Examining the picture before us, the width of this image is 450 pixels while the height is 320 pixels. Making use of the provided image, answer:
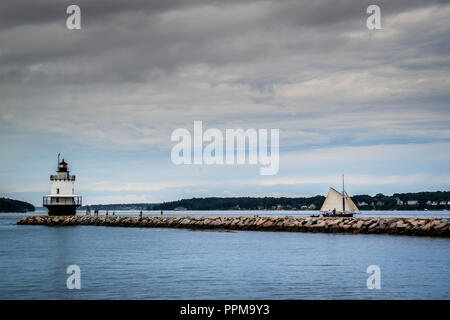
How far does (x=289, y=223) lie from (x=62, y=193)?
1219 inches

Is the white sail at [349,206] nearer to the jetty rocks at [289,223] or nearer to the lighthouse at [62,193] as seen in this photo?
the jetty rocks at [289,223]

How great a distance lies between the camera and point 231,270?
2922 centimetres

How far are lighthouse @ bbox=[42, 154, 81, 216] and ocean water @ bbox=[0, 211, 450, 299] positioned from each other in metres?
31.7

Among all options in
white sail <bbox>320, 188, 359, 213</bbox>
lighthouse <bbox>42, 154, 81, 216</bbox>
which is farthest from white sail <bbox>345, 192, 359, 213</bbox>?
lighthouse <bbox>42, 154, 81, 216</bbox>

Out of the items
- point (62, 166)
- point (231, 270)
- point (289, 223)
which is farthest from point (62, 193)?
point (231, 270)

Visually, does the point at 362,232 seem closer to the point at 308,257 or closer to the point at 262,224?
the point at 262,224

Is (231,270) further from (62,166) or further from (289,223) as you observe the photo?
(62,166)

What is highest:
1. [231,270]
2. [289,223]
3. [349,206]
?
[349,206]

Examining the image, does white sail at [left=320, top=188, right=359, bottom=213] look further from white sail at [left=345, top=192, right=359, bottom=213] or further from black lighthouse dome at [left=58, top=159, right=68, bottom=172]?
black lighthouse dome at [left=58, top=159, right=68, bottom=172]

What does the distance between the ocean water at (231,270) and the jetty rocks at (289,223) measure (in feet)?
25.0

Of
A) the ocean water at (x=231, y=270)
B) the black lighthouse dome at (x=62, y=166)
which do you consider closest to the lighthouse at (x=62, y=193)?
the black lighthouse dome at (x=62, y=166)

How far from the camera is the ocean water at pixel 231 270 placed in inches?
886

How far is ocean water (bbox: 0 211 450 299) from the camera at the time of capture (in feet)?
73.9
